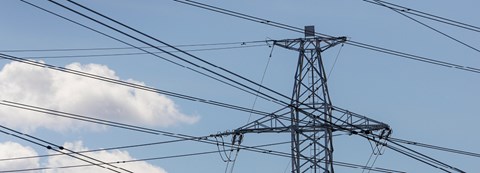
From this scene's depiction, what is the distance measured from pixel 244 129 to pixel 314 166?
3.42 meters

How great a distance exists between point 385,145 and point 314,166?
3.88m

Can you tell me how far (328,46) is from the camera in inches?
1972

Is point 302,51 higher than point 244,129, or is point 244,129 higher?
point 302,51

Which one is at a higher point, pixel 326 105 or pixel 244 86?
pixel 326 105

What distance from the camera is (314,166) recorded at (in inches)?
1892

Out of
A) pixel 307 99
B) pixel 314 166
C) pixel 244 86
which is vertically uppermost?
pixel 307 99

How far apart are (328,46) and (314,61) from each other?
3.18 feet

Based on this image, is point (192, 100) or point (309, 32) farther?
point (309, 32)

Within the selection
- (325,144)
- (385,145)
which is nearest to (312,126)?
(325,144)

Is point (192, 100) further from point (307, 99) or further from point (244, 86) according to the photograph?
point (307, 99)

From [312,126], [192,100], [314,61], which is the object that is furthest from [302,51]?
[192,100]

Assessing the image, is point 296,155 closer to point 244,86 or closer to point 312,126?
point 312,126

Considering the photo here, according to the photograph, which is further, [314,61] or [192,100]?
[314,61]

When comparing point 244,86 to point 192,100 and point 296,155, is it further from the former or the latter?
point 296,155
